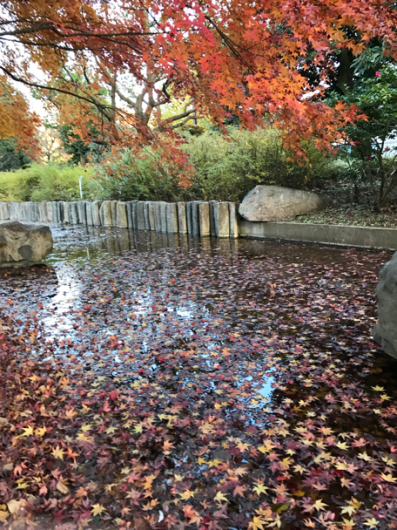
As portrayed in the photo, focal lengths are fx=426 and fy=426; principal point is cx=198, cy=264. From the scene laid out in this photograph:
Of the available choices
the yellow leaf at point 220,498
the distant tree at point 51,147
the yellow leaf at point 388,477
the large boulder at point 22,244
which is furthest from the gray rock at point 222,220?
the distant tree at point 51,147

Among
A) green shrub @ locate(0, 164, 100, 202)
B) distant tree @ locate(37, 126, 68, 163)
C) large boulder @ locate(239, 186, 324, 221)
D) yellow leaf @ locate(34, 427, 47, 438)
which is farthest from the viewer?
distant tree @ locate(37, 126, 68, 163)

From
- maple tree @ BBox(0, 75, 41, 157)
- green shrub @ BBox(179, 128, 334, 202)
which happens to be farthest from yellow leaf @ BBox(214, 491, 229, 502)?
green shrub @ BBox(179, 128, 334, 202)

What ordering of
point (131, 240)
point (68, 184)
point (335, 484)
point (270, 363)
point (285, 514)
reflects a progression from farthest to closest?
point (68, 184) → point (131, 240) → point (270, 363) → point (335, 484) → point (285, 514)

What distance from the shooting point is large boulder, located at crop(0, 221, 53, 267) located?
730cm

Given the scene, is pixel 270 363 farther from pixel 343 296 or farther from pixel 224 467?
pixel 343 296

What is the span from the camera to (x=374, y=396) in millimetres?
2801

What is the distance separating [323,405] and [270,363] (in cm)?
67

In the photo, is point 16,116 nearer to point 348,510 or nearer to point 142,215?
point 142,215

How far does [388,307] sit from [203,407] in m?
1.47

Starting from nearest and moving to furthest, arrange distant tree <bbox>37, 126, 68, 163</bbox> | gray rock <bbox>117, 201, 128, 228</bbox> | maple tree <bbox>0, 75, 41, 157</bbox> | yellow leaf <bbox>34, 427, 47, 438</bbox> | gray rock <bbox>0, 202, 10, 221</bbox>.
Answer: yellow leaf <bbox>34, 427, 47, 438</bbox> < maple tree <bbox>0, 75, 41, 157</bbox> < gray rock <bbox>117, 201, 128, 228</bbox> < gray rock <bbox>0, 202, 10, 221</bbox> < distant tree <bbox>37, 126, 68, 163</bbox>

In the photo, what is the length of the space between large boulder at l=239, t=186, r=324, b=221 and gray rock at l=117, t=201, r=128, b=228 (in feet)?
16.8

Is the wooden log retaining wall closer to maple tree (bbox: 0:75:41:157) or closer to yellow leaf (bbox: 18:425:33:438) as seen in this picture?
maple tree (bbox: 0:75:41:157)

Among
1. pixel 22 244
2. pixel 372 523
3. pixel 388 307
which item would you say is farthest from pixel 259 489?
pixel 22 244

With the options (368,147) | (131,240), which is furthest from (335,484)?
(131,240)
